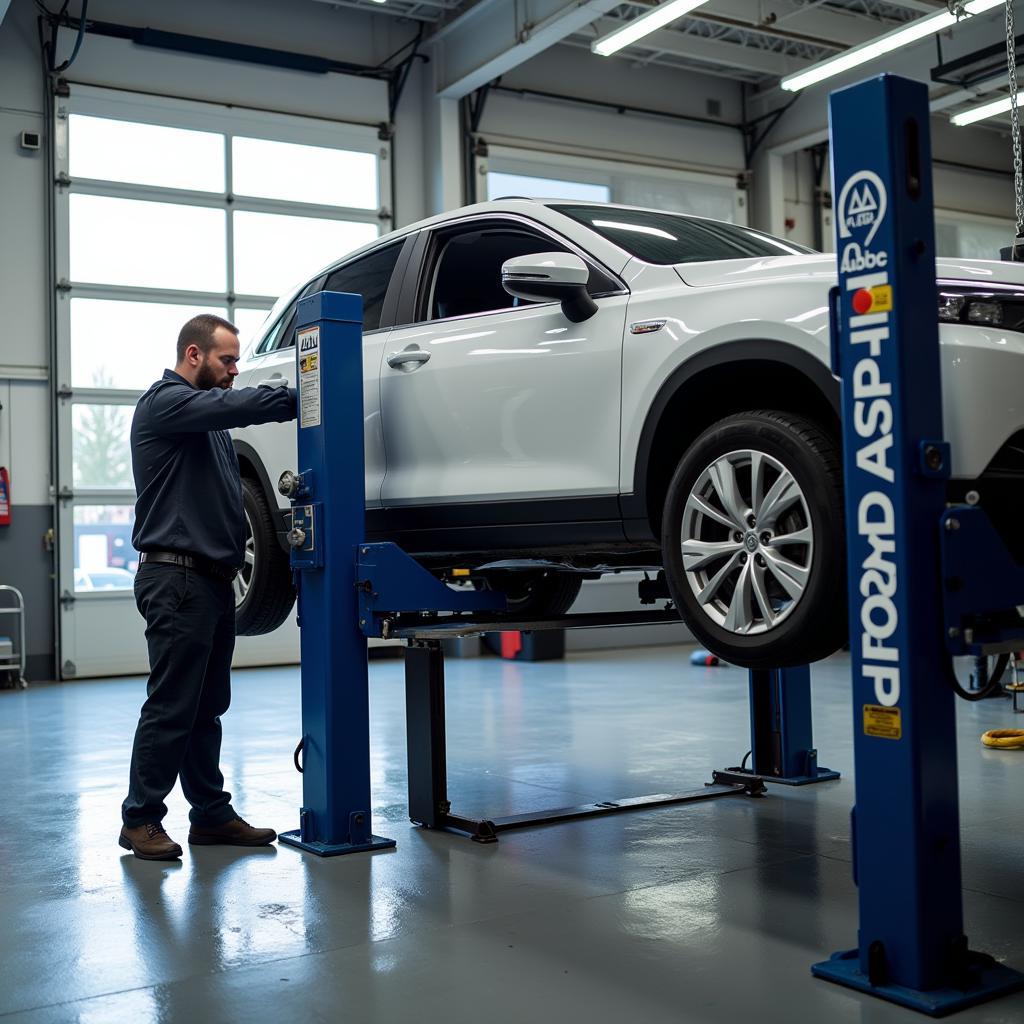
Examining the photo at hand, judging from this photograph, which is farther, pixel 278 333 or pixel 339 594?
pixel 278 333

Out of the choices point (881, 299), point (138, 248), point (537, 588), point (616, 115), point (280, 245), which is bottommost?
point (537, 588)

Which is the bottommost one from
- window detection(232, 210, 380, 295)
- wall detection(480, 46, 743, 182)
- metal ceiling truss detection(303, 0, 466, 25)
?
window detection(232, 210, 380, 295)

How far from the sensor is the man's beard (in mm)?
4379

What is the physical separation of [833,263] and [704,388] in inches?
19.2

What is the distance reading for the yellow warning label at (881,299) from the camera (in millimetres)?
2662

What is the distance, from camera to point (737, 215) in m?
14.1

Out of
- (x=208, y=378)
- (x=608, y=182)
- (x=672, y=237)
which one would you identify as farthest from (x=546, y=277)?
(x=608, y=182)

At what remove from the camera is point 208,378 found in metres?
4.40

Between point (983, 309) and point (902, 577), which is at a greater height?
point (983, 309)

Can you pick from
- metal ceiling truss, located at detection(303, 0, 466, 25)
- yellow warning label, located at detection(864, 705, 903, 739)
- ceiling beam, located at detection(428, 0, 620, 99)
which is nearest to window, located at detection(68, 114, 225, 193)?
metal ceiling truss, located at detection(303, 0, 466, 25)

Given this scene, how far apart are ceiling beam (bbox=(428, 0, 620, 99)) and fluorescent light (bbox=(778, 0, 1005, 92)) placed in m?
2.02

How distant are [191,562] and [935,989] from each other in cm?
267

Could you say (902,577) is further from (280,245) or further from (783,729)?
(280,245)

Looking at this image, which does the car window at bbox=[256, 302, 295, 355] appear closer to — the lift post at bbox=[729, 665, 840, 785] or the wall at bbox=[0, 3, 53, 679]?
the lift post at bbox=[729, 665, 840, 785]
